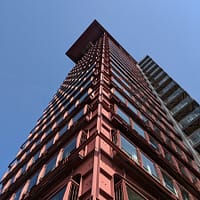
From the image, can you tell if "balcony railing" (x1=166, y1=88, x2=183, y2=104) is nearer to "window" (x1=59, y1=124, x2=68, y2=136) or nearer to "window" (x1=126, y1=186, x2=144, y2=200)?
"window" (x1=59, y1=124, x2=68, y2=136)

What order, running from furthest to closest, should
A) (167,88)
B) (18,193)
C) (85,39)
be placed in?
(85,39), (167,88), (18,193)

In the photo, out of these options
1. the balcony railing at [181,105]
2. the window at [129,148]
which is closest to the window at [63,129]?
the window at [129,148]

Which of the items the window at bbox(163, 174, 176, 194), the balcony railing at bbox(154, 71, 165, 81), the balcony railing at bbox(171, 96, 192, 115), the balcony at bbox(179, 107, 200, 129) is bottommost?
the balcony at bbox(179, 107, 200, 129)

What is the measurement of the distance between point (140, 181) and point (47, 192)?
2974mm

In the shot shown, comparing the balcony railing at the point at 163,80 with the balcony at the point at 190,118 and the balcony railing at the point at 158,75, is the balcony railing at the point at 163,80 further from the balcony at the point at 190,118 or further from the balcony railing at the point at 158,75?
the balcony at the point at 190,118

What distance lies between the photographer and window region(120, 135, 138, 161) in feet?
36.4

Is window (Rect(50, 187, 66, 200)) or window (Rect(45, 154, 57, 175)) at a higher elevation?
window (Rect(45, 154, 57, 175))

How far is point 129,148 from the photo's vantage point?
11523mm

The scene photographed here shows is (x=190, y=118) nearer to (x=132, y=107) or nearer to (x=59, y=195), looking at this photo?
(x=132, y=107)

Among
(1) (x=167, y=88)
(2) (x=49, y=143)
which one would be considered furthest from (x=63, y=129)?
(1) (x=167, y=88)

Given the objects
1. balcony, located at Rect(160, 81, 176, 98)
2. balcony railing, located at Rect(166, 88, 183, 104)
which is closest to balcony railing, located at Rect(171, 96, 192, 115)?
balcony railing, located at Rect(166, 88, 183, 104)

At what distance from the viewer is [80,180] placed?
8.30m

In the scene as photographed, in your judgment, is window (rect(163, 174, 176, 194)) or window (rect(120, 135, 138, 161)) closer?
window (rect(120, 135, 138, 161))

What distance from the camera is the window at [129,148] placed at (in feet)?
36.4
